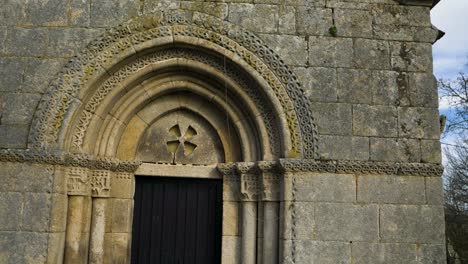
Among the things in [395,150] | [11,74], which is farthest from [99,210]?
[395,150]

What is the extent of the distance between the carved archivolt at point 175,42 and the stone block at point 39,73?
0.09 m

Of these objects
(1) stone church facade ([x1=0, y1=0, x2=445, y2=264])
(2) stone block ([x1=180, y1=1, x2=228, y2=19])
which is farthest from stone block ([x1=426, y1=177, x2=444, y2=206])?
(2) stone block ([x1=180, y1=1, x2=228, y2=19])

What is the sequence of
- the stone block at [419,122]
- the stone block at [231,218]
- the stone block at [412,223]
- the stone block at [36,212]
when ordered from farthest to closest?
the stone block at [231,218], the stone block at [419,122], the stone block at [412,223], the stone block at [36,212]

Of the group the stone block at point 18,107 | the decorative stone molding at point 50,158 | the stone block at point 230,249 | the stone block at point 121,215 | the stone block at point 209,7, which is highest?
the stone block at point 209,7

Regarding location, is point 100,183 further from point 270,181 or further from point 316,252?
point 316,252

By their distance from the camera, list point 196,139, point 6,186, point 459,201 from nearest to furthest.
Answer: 1. point 6,186
2. point 196,139
3. point 459,201

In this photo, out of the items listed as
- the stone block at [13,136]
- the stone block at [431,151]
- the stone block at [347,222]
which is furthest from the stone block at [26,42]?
the stone block at [431,151]

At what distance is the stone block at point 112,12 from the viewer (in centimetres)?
534

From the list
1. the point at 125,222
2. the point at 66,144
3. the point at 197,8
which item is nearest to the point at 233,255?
the point at 125,222

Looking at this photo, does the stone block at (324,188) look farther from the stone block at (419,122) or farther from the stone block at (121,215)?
the stone block at (121,215)

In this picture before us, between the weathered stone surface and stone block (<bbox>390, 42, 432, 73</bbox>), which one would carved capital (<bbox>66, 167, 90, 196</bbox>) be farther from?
stone block (<bbox>390, 42, 432, 73</bbox>)

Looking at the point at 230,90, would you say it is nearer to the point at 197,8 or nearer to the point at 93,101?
the point at 197,8

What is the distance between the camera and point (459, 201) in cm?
1512

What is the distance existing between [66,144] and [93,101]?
621mm
